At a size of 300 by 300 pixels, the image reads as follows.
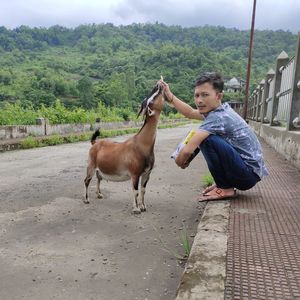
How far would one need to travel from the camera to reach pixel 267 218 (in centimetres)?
296

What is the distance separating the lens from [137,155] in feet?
13.8

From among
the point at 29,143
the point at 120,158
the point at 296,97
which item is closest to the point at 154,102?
the point at 120,158

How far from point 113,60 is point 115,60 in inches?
17.5

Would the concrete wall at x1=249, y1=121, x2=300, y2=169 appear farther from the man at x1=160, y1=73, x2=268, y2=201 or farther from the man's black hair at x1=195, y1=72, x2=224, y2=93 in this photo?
the man's black hair at x1=195, y1=72, x2=224, y2=93

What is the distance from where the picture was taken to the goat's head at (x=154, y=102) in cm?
401

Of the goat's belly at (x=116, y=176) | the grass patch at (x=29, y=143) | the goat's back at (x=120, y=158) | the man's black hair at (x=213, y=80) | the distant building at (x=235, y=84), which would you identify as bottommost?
the grass patch at (x=29, y=143)

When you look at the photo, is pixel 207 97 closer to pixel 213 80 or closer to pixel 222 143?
pixel 213 80

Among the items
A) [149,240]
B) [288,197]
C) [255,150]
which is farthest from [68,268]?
[288,197]

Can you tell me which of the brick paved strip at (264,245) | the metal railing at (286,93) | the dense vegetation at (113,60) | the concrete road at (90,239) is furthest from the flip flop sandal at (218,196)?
the dense vegetation at (113,60)

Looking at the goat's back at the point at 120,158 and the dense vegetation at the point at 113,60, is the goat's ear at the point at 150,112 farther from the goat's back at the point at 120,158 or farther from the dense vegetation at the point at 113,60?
the dense vegetation at the point at 113,60

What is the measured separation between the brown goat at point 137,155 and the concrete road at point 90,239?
38 centimetres

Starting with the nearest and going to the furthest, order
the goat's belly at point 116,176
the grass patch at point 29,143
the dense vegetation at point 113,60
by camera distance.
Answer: the goat's belly at point 116,176 → the grass patch at point 29,143 → the dense vegetation at point 113,60

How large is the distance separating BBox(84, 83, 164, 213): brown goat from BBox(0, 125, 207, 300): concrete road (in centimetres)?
38

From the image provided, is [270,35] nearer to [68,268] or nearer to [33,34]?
[33,34]
